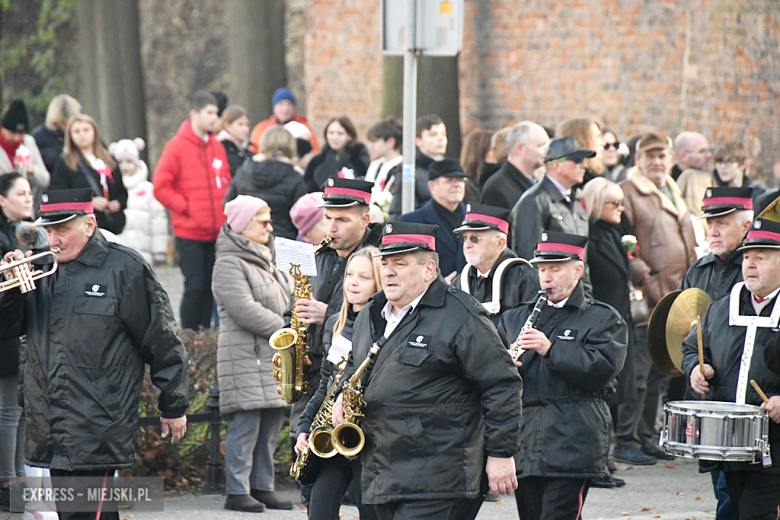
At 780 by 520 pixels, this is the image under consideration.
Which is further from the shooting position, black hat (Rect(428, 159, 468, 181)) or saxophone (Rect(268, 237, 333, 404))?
black hat (Rect(428, 159, 468, 181))

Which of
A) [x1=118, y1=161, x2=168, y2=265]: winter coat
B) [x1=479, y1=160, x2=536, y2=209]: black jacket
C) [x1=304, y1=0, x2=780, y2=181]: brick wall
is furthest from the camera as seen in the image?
[x1=304, y1=0, x2=780, y2=181]: brick wall

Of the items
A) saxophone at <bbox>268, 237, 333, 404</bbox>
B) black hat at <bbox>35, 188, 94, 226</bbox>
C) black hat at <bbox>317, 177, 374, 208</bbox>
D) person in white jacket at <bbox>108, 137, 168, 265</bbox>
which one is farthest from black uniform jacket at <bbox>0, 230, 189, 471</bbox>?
person in white jacket at <bbox>108, 137, 168, 265</bbox>

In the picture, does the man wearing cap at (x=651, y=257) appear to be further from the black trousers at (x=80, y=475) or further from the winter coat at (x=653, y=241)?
the black trousers at (x=80, y=475)

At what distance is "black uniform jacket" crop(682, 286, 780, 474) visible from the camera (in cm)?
609

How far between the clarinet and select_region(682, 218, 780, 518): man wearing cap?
94 centimetres

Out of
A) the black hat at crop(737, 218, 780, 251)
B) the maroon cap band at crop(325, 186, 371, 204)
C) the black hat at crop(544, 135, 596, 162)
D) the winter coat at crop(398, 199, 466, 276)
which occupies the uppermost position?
the black hat at crop(544, 135, 596, 162)

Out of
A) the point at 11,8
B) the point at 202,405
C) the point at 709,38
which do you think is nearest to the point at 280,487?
the point at 202,405

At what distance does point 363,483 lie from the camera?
545 cm

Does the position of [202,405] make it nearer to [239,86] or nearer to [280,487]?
[280,487]

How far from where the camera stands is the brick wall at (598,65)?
15.0 m

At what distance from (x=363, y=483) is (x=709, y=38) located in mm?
11367

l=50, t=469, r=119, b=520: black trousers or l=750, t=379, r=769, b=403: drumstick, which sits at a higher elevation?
l=750, t=379, r=769, b=403: drumstick

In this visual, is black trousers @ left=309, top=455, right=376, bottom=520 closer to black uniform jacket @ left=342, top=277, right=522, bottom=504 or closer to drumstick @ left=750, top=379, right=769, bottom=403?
black uniform jacket @ left=342, top=277, right=522, bottom=504

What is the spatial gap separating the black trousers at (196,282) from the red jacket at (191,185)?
105 millimetres
